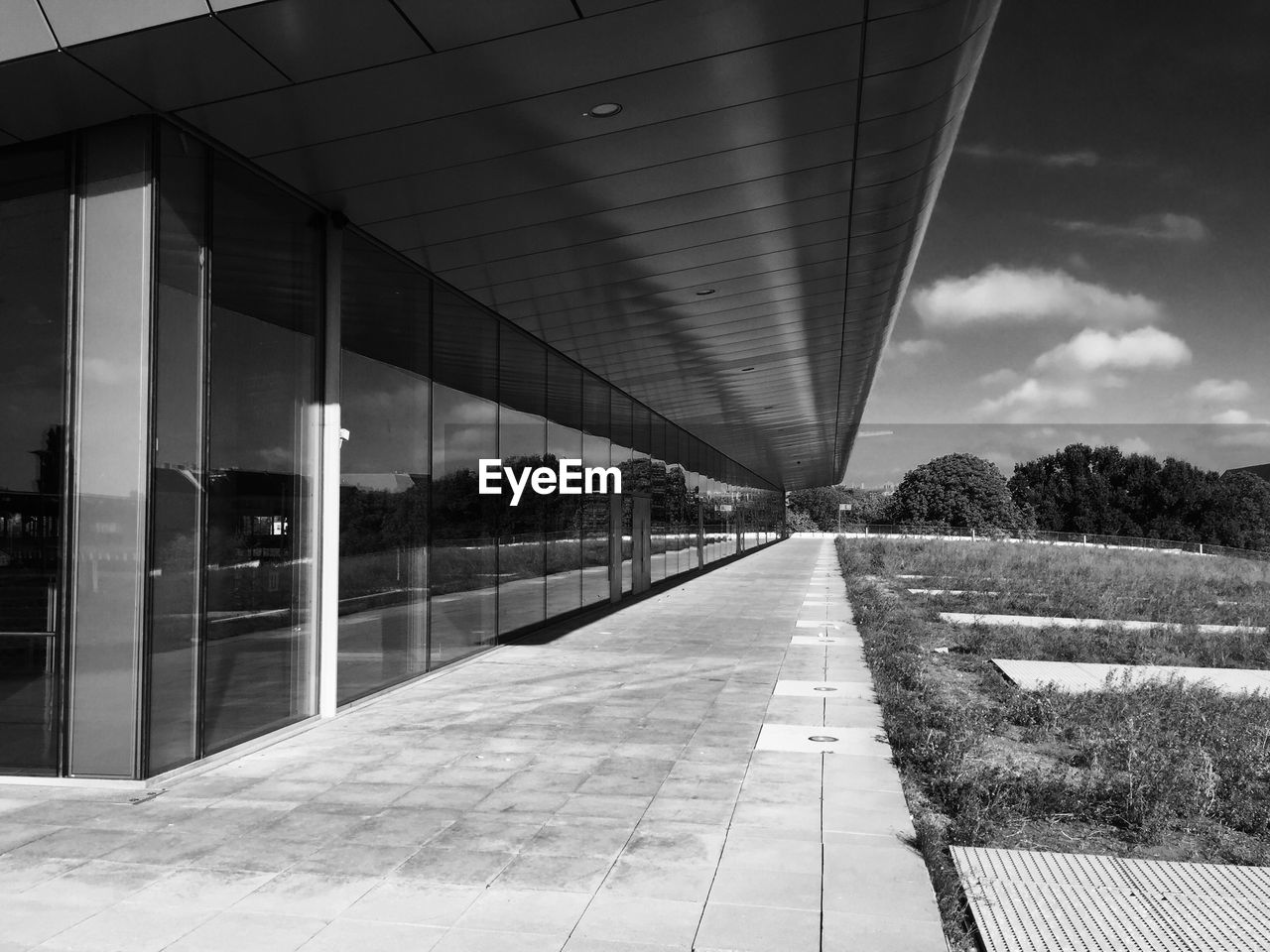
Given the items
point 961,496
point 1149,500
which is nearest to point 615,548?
point 961,496

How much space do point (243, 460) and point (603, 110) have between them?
3.51 m

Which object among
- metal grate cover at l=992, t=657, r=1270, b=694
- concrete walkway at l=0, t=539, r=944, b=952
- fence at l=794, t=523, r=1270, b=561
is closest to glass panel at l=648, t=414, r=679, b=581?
metal grate cover at l=992, t=657, r=1270, b=694

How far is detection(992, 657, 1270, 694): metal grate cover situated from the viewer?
9.95 meters

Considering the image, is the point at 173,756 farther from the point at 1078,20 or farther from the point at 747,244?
the point at 1078,20

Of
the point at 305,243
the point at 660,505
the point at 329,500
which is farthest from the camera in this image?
the point at 660,505

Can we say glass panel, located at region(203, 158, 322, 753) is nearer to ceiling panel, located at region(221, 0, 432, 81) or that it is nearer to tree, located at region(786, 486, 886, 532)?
ceiling panel, located at region(221, 0, 432, 81)

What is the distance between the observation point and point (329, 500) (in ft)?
28.3

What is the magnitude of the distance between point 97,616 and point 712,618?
37.1ft

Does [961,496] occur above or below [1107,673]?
above

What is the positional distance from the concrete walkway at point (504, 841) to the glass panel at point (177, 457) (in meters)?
0.54

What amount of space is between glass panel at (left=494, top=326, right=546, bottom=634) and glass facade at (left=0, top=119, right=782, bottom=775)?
0.54m

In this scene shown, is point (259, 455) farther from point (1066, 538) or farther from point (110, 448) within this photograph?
point (1066, 538)

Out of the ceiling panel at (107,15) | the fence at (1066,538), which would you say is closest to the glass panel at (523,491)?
the ceiling panel at (107,15)

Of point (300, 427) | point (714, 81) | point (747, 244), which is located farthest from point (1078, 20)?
point (300, 427)
